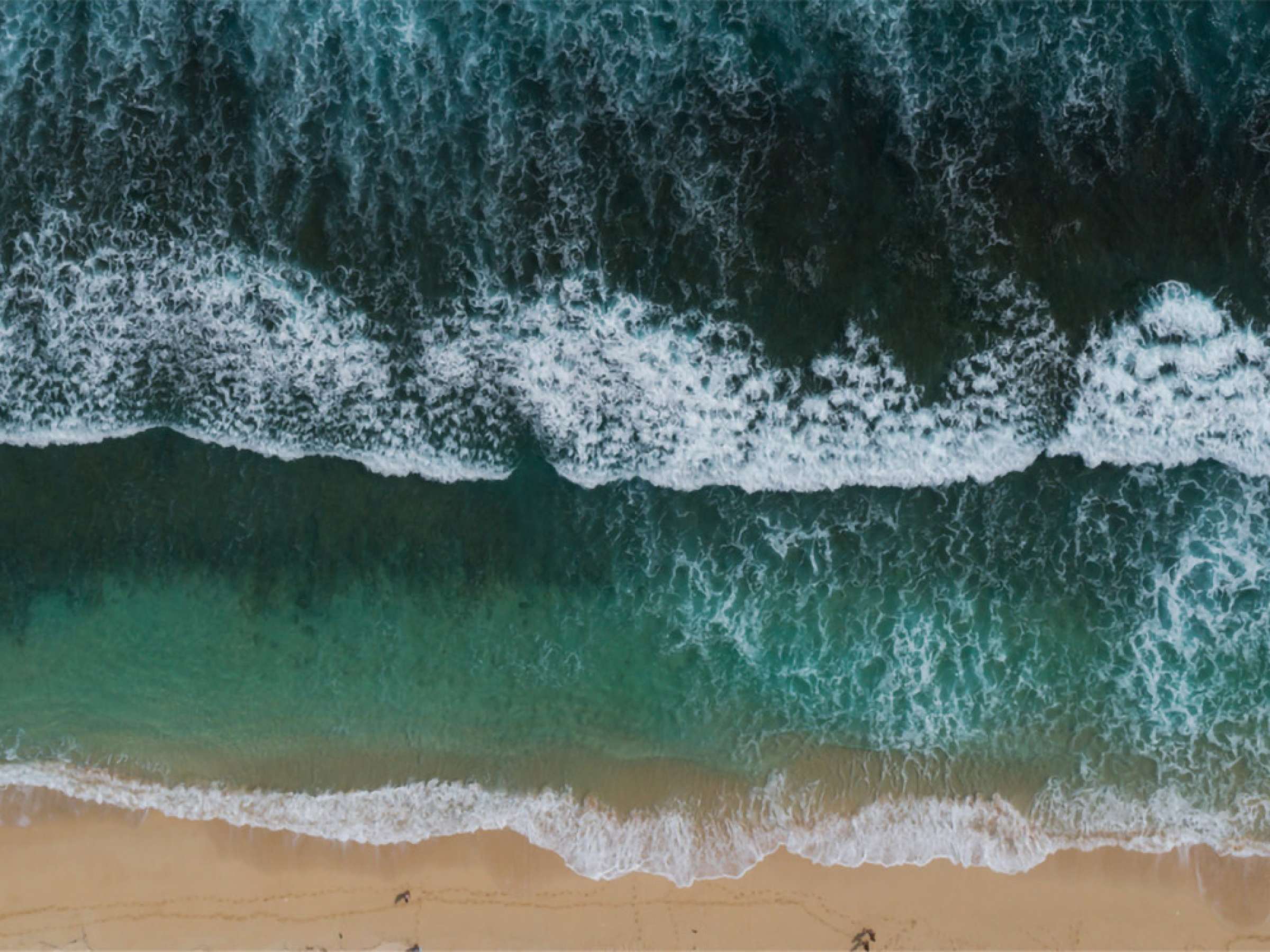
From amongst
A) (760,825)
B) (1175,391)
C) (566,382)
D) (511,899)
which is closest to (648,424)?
(566,382)

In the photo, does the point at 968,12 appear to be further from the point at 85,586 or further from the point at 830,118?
the point at 85,586

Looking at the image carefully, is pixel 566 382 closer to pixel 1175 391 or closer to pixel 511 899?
pixel 511 899

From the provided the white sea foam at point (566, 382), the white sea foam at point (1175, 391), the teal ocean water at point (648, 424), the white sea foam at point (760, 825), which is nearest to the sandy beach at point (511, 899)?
the white sea foam at point (760, 825)

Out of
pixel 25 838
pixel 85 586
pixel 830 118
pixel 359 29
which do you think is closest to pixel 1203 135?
pixel 830 118

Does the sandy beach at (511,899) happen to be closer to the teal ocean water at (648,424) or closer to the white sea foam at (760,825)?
the white sea foam at (760,825)

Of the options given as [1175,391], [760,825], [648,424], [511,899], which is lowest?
[511,899]

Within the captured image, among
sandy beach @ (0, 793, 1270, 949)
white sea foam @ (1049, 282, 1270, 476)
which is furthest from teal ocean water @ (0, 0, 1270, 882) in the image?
sandy beach @ (0, 793, 1270, 949)
